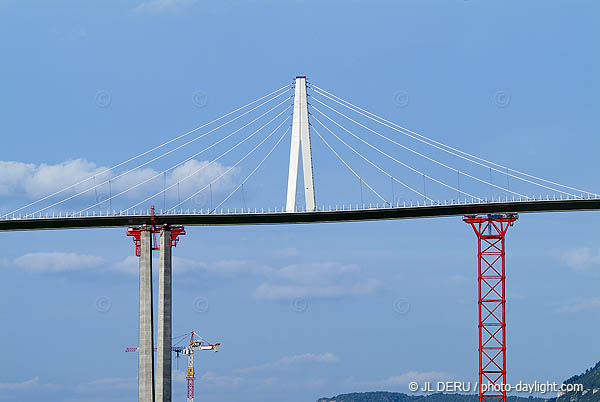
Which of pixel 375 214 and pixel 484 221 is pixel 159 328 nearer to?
pixel 375 214

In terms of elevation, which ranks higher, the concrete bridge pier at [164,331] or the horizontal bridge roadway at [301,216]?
the horizontal bridge roadway at [301,216]

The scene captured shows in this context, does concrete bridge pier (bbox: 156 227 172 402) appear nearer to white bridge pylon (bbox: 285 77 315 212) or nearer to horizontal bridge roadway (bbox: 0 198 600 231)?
horizontal bridge roadway (bbox: 0 198 600 231)

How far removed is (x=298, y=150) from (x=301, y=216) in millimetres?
5383

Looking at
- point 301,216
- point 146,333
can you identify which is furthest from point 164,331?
point 301,216

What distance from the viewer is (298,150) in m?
96.0

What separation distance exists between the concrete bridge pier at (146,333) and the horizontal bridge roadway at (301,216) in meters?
3.03

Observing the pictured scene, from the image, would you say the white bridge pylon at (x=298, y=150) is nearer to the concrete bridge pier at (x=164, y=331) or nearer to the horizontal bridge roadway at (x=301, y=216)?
the horizontal bridge roadway at (x=301, y=216)

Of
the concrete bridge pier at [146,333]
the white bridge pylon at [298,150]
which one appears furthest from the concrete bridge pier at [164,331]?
the white bridge pylon at [298,150]

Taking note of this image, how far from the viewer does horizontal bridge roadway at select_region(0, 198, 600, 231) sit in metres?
95.1

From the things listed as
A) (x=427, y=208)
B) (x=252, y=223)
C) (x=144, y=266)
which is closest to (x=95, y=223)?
(x=144, y=266)

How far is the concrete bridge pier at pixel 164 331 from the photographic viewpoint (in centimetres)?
9794

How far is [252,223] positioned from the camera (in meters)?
98.9

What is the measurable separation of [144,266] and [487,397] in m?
30.4

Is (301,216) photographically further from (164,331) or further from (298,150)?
(164,331)
